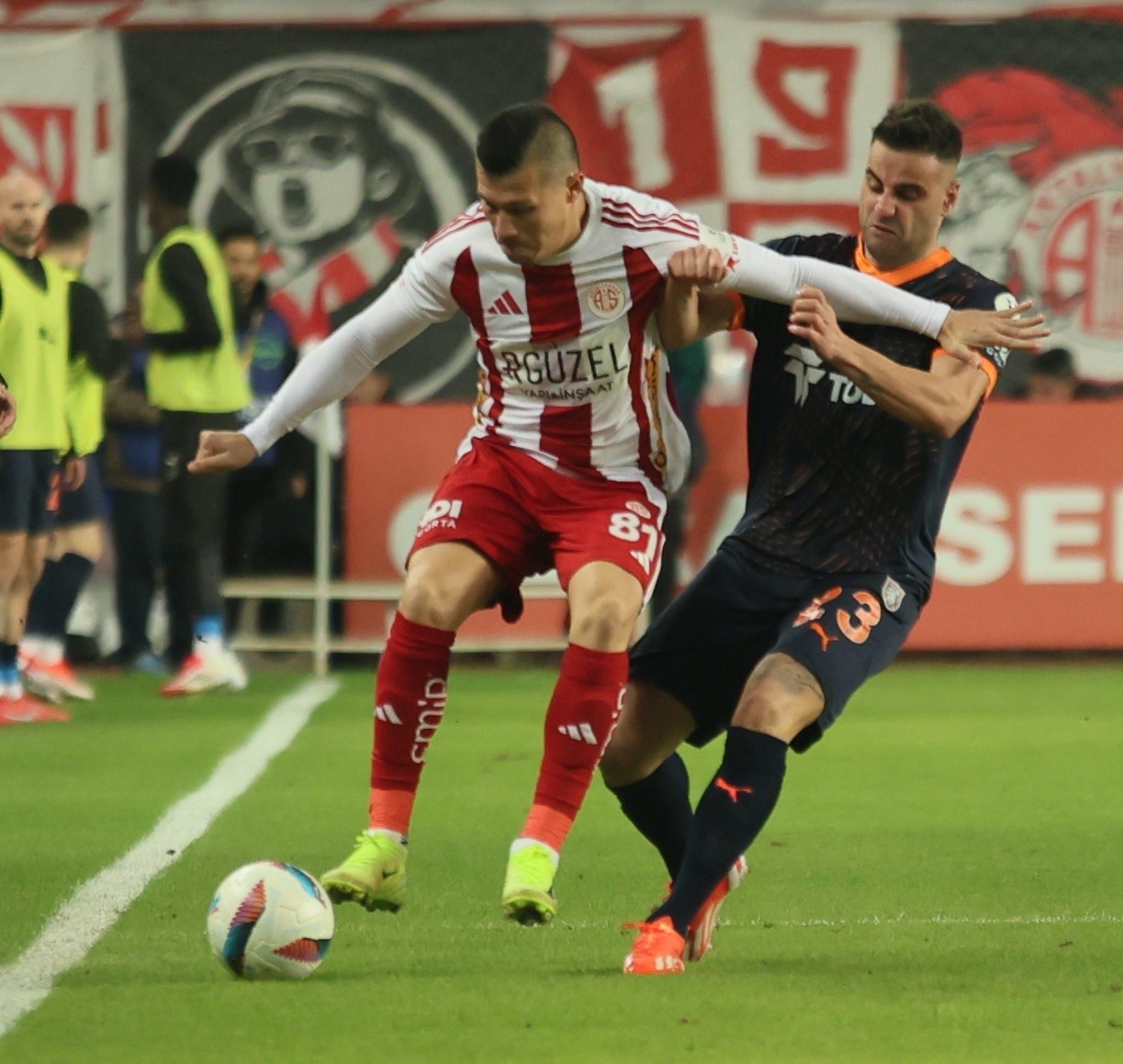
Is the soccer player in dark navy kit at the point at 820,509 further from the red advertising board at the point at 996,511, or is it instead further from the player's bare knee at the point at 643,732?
the red advertising board at the point at 996,511

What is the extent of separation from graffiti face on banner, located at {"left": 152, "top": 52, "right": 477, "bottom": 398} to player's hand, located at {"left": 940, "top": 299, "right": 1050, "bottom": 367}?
25.5ft

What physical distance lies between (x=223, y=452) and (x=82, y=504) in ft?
18.5

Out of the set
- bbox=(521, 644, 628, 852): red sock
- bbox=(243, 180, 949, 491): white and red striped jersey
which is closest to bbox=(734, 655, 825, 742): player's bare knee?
bbox=(521, 644, 628, 852): red sock

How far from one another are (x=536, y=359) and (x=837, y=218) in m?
7.84

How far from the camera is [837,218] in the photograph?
42.0 feet

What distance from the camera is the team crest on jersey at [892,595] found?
5.12 metres

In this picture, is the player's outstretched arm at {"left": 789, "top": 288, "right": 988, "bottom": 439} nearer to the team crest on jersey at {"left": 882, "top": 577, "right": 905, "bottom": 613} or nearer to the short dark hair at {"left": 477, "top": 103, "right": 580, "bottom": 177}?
the team crest on jersey at {"left": 882, "top": 577, "right": 905, "bottom": 613}

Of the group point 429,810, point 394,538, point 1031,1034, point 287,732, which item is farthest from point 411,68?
point 1031,1034

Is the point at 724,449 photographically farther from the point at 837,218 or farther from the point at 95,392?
the point at 95,392

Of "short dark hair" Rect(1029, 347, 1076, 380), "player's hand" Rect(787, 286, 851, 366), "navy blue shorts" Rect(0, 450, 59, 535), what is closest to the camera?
"player's hand" Rect(787, 286, 851, 366)

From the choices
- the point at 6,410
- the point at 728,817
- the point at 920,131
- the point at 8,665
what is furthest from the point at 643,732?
the point at 8,665

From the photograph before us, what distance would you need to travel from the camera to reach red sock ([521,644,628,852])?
498cm

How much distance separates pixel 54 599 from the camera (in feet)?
33.7

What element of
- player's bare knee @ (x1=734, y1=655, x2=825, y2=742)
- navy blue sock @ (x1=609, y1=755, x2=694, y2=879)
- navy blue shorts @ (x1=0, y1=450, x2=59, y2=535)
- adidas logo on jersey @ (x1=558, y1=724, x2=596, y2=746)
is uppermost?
player's bare knee @ (x1=734, y1=655, x2=825, y2=742)
